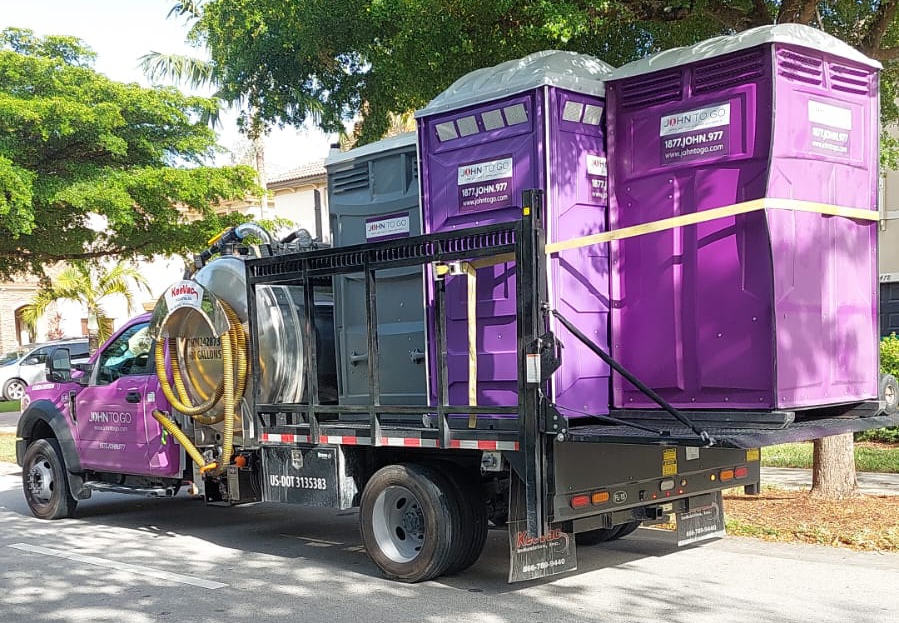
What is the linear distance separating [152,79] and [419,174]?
105 feet

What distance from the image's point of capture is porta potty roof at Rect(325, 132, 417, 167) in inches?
300

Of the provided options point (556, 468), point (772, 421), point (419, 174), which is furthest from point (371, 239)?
point (772, 421)

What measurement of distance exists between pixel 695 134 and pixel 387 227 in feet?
8.39

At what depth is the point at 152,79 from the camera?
36.7 metres

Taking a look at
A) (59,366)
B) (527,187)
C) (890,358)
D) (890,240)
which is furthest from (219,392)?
(890,240)

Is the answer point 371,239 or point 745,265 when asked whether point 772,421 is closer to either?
point 745,265

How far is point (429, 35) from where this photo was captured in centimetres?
902

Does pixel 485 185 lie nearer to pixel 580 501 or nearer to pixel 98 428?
pixel 580 501

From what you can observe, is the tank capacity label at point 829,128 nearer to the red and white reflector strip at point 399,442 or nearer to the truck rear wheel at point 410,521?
the red and white reflector strip at point 399,442

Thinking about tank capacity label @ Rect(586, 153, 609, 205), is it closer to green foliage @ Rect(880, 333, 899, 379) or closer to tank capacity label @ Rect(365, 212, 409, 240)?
tank capacity label @ Rect(365, 212, 409, 240)

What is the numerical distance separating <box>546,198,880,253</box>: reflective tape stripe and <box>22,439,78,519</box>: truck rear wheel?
6067 mm

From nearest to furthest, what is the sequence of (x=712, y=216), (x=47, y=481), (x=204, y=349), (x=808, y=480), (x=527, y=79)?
(x=712, y=216) → (x=527, y=79) → (x=204, y=349) → (x=47, y=481) → (x=808, y=480)

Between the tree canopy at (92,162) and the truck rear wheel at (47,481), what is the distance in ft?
27.5

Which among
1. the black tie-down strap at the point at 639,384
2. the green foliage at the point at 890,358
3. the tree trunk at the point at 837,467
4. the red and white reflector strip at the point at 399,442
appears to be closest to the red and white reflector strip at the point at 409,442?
the red and white reflector strip at the point at 399,442
